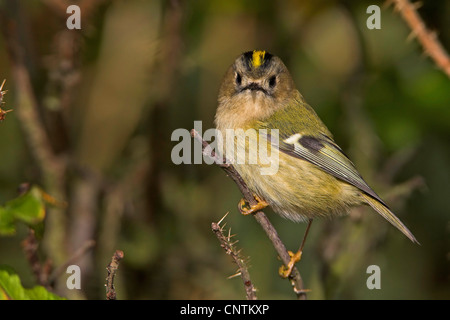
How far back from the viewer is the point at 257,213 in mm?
2234

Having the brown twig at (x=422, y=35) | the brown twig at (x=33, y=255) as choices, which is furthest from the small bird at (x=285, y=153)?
the brown twig at (x=33, y=255)

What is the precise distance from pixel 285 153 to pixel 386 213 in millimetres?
547

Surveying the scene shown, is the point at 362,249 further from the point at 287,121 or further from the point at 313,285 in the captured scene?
the point at 287,121

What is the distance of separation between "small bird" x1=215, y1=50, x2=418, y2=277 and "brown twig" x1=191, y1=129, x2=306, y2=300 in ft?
1.30

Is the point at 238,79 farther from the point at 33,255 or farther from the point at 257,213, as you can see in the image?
the point at 33,255

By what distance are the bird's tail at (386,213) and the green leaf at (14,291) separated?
1.61 m

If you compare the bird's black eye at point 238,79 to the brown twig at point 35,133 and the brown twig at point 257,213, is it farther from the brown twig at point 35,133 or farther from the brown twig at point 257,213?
the brown twig at point 35,133

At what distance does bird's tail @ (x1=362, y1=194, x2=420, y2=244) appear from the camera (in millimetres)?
2680

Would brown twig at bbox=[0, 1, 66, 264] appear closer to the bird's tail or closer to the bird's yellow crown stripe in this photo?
the bird's yellow crown stripe

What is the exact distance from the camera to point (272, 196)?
269 centimetres

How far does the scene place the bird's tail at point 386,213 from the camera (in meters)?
2.68

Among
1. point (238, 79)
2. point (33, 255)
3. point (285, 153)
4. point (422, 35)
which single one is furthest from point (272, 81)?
point (33, 255)

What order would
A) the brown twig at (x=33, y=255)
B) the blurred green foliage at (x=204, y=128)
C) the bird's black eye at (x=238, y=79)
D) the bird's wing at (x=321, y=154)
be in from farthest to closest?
the blurred green foliage at (x=204, y=128)
the bird's black eye at (x=238, y=79)
the bird's wing at (x=321, y=154)
the brown twig at (x=33, y=255)
